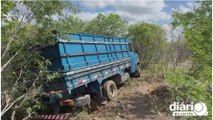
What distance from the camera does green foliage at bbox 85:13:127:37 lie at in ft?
62.8

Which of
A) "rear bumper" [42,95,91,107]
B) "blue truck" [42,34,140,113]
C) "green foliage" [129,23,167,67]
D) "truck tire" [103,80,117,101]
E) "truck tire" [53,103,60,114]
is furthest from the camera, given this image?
"green foliage" [129,23,167,67]

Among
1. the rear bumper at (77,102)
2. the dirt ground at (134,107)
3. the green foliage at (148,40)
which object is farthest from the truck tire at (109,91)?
the green foliage at (148,40)

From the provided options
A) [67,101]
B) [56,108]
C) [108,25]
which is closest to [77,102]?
[67,101]

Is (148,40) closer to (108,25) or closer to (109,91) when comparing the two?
(108,25)

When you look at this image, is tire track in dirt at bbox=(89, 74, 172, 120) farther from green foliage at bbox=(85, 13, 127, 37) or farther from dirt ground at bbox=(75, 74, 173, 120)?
green foliage at bbox=(85, 13, 127, 37)

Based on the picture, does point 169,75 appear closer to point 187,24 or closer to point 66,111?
point 187,24

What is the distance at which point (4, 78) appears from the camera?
6020mm

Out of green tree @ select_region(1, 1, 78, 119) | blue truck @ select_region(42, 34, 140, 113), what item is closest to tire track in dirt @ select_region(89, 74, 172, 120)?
blue truck @ select_region(42, 34, 140, 113)

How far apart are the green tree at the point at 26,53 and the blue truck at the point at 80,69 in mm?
276

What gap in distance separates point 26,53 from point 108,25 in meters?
13.2

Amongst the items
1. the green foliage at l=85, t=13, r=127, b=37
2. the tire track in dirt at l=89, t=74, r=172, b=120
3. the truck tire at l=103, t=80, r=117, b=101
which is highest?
the green foliage at l=85, t=13, r=127, b=37

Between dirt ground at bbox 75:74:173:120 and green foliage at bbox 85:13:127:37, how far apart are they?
8.54 meters

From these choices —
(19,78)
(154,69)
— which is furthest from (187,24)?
(154,69)

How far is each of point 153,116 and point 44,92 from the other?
119 inches
